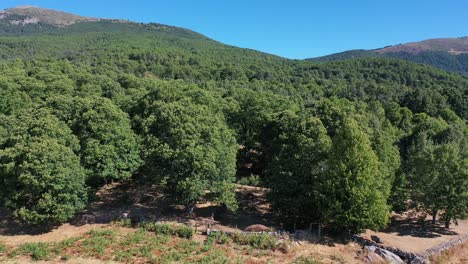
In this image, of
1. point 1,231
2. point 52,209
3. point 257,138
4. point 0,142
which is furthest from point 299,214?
point 0,142

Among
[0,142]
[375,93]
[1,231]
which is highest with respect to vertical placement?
[375,93]

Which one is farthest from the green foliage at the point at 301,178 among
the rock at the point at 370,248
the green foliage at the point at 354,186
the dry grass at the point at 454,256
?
the dry grass at the point at 454,256

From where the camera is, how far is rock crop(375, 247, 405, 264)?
96.5 feet

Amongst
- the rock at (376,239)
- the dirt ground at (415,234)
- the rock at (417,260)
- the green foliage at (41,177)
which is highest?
Answer: the green foliage at (41,177)

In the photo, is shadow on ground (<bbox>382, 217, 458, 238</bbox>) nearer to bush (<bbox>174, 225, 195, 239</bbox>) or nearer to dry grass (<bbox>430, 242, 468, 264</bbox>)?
dry grass (<bbox>430, 242, 468, 264</bbox>)

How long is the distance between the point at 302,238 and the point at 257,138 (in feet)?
68.1

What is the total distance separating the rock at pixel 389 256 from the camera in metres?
29.4

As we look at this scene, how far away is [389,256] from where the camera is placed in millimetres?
29797

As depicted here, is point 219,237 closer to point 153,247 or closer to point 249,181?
point 153,247

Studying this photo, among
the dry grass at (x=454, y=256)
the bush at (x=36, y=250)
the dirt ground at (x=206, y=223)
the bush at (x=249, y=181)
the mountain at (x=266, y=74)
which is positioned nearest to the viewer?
the bush at (x=36, y=250)

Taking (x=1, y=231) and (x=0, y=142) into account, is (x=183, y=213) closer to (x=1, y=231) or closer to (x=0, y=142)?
(x=1, y=231)

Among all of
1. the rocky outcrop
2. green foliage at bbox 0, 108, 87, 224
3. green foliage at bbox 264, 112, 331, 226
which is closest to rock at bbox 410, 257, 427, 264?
the rocky outcrop

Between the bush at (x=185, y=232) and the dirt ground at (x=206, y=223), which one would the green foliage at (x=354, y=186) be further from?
the bush at (x=185, y=232)

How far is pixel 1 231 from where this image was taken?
103 ft
